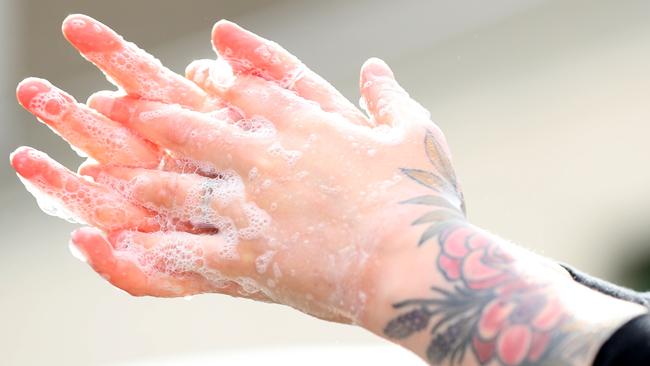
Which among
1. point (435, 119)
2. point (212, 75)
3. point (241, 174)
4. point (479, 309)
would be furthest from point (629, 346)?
point (435, 119)

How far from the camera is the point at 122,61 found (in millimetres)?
747

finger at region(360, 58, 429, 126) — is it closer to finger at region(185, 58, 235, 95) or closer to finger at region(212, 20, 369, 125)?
finger at region(212, 20, 369, 125)

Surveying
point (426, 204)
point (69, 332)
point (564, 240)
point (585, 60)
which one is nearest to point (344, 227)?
point (426, 204)

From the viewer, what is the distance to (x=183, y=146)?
0.71 meters

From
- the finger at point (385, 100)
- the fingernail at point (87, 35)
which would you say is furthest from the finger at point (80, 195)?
the finger at point (385, 100)

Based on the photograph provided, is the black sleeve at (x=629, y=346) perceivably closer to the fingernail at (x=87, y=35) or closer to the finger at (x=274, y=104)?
the finger at (x=274, y=104)

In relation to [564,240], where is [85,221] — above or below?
above

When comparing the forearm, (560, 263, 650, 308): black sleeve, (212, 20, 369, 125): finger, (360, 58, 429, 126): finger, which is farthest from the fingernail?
(560, 263, 650, 308): black sleeve

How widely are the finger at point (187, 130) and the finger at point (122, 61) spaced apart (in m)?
0.01

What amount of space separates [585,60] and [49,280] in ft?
5.95

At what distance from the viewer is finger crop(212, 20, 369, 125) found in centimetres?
73

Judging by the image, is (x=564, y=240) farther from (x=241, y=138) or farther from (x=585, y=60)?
(x=241, y=138)

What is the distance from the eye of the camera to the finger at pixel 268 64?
728 millimetres

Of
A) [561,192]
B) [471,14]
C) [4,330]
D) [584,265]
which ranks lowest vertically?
[4,330]
